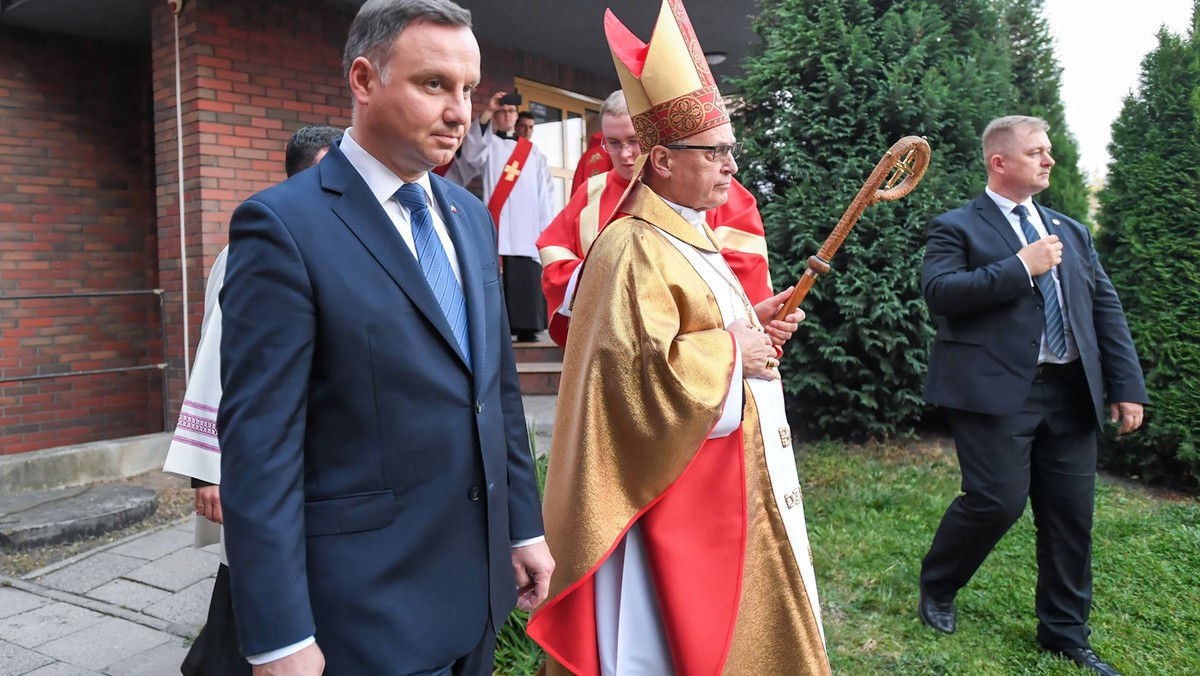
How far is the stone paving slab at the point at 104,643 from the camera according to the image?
12.3ft

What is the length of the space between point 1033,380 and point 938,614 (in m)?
1.12

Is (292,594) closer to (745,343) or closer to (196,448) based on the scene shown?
(196,448)

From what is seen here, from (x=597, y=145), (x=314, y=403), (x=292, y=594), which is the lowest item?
(x=292, y=594)

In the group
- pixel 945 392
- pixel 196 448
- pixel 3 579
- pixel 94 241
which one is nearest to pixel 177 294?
pixel 94 241

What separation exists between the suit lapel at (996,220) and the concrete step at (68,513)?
5.10m

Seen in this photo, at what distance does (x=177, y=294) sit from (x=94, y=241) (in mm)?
1984

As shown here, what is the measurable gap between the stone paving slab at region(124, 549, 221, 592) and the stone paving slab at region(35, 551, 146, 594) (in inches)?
3.7

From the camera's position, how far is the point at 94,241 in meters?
8.26

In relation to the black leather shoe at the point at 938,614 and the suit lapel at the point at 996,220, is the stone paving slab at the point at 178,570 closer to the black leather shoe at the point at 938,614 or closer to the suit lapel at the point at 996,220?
the black leather shoe at the point at 938,614

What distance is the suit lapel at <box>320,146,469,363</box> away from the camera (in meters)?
1.66

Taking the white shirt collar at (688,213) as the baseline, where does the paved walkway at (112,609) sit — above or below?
below

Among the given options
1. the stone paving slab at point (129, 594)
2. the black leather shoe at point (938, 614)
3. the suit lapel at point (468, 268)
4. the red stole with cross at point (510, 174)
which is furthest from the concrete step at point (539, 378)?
the suit lapel at point (468, 268)

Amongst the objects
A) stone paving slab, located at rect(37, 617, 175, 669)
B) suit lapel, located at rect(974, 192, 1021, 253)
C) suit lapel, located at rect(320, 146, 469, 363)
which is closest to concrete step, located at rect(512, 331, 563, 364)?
stone paving slab, located at rect(37, 617, 175, 669)

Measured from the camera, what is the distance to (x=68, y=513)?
5449 millimetres
